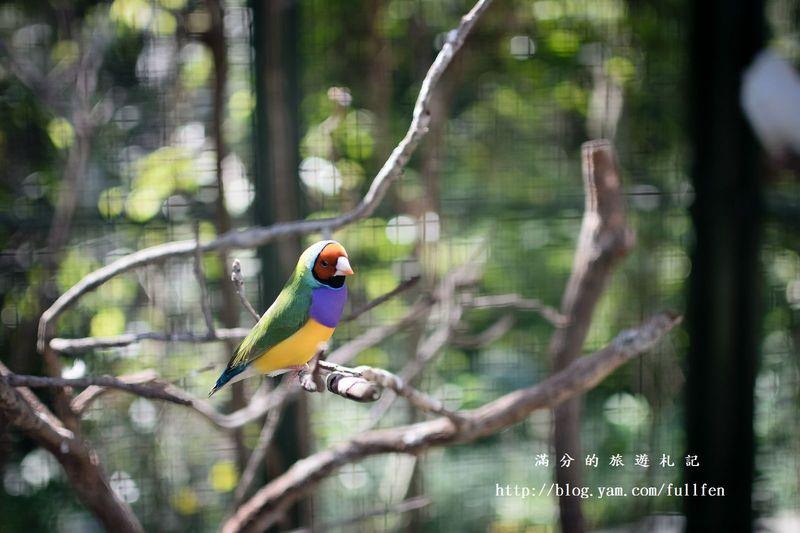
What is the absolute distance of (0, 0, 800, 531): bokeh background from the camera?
1.04 meters

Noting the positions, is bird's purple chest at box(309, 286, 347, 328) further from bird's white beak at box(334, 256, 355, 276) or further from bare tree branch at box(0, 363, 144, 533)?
bare tree branch at box(0, 363, 144, 533)

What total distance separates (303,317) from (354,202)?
28.5 inches

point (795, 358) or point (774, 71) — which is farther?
point (795, 358)

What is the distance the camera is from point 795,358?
121 centimetres

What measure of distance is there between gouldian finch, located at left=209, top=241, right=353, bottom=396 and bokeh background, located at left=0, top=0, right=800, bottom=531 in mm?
590

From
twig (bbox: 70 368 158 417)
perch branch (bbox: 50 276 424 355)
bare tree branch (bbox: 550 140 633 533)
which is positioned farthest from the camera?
bare tree branch (bbox: 550 140 633 533)

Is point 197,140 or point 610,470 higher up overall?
point 197,140

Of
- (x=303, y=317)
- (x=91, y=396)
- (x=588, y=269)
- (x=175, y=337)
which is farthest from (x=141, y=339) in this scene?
(x=588, y=269)

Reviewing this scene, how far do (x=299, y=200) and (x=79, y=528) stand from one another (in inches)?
24.3

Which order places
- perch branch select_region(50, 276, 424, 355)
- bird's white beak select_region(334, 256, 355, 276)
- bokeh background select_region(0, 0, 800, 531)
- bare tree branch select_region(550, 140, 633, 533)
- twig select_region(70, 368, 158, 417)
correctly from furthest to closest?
1. bokeh background select_region(0, 0, 800, 531)
2. bare tree branch select_region(550, 140, 633, 533)
3. twig select_region(70, 368, 158, 417)
4. perch branch select_region(50, 276, 424, 355)
5. bird's white beak select_region(334, 256, 355, 276)

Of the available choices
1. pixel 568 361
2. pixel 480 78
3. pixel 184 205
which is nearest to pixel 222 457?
pixel 184 205

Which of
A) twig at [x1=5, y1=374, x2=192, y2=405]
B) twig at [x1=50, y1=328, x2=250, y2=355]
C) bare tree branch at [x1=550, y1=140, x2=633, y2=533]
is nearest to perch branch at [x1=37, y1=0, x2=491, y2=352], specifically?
twig at [x1=50, y1=328, x2=250, y2=355]

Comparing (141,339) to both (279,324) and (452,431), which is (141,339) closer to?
(279,324)

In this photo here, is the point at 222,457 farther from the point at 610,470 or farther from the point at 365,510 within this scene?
the point at 610,470
